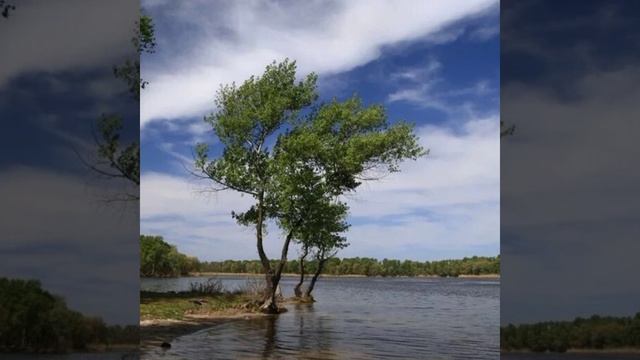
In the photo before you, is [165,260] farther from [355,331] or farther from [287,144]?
[355,331]

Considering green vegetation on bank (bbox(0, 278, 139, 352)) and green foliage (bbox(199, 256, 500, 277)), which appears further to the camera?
green foliage (bbox(199, 256, 500, 277))

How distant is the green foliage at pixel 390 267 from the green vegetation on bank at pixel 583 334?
272 inches

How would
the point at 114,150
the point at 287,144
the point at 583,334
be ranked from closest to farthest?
the point at 583,334 → the point at 114,150 → the point at 287,144

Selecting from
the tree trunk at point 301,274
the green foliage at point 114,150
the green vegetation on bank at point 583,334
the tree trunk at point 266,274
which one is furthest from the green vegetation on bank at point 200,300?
the green vegetation on bank at point 583,334

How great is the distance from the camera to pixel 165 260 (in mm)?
12719

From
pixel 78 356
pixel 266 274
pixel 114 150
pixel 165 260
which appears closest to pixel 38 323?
pixel 78 356

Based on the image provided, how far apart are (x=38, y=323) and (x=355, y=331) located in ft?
14.7

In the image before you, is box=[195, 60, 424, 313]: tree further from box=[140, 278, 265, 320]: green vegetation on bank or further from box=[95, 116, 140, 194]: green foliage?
box=[95, 116, 140, 194]: green foliage

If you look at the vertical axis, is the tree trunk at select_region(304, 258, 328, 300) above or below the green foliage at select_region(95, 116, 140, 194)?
below

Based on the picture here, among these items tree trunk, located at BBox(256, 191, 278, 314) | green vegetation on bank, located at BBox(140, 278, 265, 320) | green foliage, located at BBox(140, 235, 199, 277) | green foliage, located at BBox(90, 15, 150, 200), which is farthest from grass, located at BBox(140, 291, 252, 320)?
green foliage, located at BBox(90, 15, 150, 200)

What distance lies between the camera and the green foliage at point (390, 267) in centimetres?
1257

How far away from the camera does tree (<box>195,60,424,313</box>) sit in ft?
33.5

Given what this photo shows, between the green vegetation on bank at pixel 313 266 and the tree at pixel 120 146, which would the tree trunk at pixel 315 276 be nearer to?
the green vegetation on bank at pixel 313 266

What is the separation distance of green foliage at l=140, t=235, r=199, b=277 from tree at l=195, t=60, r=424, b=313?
191 centimetres
